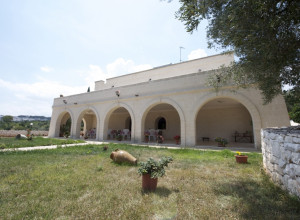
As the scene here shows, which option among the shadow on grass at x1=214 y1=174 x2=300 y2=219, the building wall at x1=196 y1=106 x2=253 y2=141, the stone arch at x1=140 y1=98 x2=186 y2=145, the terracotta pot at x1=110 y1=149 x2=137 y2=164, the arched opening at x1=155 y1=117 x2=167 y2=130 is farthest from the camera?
the arched opening at x1=155 y1=117 x2=167 y2=130

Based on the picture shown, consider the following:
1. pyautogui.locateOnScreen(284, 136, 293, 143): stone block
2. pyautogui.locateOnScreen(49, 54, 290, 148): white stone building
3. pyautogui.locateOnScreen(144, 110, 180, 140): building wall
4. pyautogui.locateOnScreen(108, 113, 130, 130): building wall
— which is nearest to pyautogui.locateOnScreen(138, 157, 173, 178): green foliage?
pyautogui.locateOnScreen(284, 136, 293, 143): stone block

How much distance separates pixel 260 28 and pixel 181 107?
23.0 feet

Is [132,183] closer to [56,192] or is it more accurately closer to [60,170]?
[56,192]

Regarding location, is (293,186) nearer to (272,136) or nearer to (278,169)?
(278,169)

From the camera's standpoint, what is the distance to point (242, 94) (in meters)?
8.16

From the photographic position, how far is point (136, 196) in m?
2.77

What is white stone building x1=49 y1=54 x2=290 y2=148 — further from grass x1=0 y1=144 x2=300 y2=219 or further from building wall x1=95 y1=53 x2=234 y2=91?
grass x1=0 y1=144 x2=300 y2=219

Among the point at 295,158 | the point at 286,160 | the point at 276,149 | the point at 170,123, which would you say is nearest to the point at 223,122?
the point at 170,123

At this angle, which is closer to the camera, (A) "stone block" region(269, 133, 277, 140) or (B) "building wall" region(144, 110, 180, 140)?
(A) "stone block" region(269, 133, 277, 140)

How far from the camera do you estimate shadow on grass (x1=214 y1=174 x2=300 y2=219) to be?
220 cm

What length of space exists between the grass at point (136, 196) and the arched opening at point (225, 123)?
30.3 feet

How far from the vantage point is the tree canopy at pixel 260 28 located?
312cm

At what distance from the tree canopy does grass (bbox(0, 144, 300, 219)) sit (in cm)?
298

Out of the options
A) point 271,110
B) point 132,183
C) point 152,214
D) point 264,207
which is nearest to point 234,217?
point 264,207
